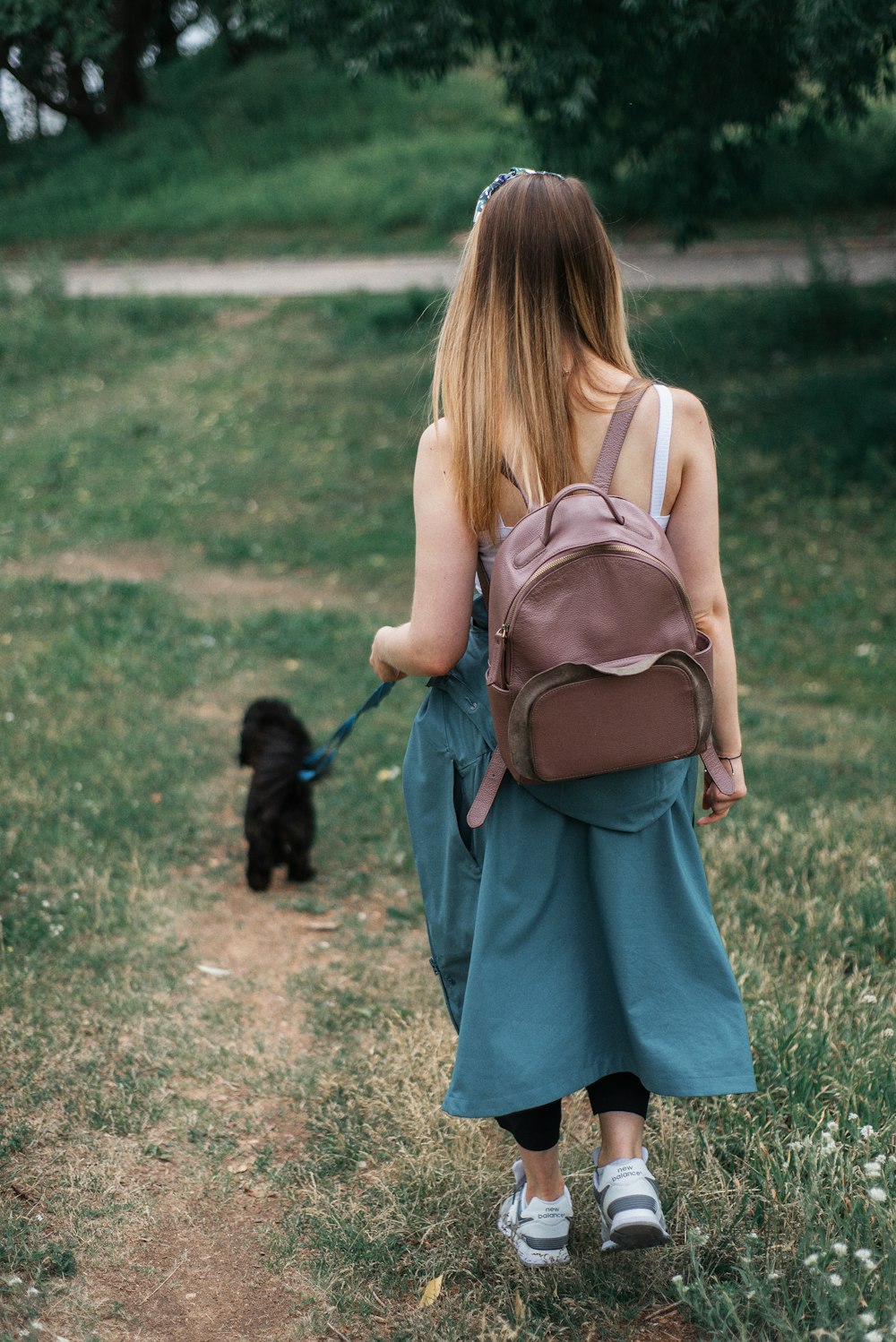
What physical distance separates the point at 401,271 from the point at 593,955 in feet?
52.3

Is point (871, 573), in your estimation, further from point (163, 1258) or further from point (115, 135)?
point (115, 135)

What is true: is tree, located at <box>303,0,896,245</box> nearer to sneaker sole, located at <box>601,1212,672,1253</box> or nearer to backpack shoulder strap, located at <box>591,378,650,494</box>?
backpack shoulder strap, located at <box>591,378,650,494</box>

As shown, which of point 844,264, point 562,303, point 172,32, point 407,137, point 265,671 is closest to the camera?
point 562,303

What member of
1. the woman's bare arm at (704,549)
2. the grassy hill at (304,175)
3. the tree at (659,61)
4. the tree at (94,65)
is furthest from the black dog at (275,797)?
the grassy hill at (304,175)

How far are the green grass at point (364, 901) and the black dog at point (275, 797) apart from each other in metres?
0.17

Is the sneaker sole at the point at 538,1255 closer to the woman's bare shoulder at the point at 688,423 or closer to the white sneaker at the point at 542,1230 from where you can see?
the white sneaker at the point at 542,1230

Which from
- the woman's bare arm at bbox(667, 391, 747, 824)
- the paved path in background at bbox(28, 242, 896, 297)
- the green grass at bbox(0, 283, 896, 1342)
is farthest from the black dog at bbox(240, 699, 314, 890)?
the paved path in background at bbox(28, 242, 896, 297)

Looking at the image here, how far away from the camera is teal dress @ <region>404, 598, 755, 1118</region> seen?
7.75 ft

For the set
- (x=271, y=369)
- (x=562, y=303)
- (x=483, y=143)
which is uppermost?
(x=483, y=143)

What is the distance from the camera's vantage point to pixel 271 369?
14461 millimetres

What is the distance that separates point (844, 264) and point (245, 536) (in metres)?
6.75

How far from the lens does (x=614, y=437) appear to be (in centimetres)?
230

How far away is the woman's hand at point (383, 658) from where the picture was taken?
8.35 feet

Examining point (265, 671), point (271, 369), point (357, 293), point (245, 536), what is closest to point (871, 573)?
point (265, 671)
